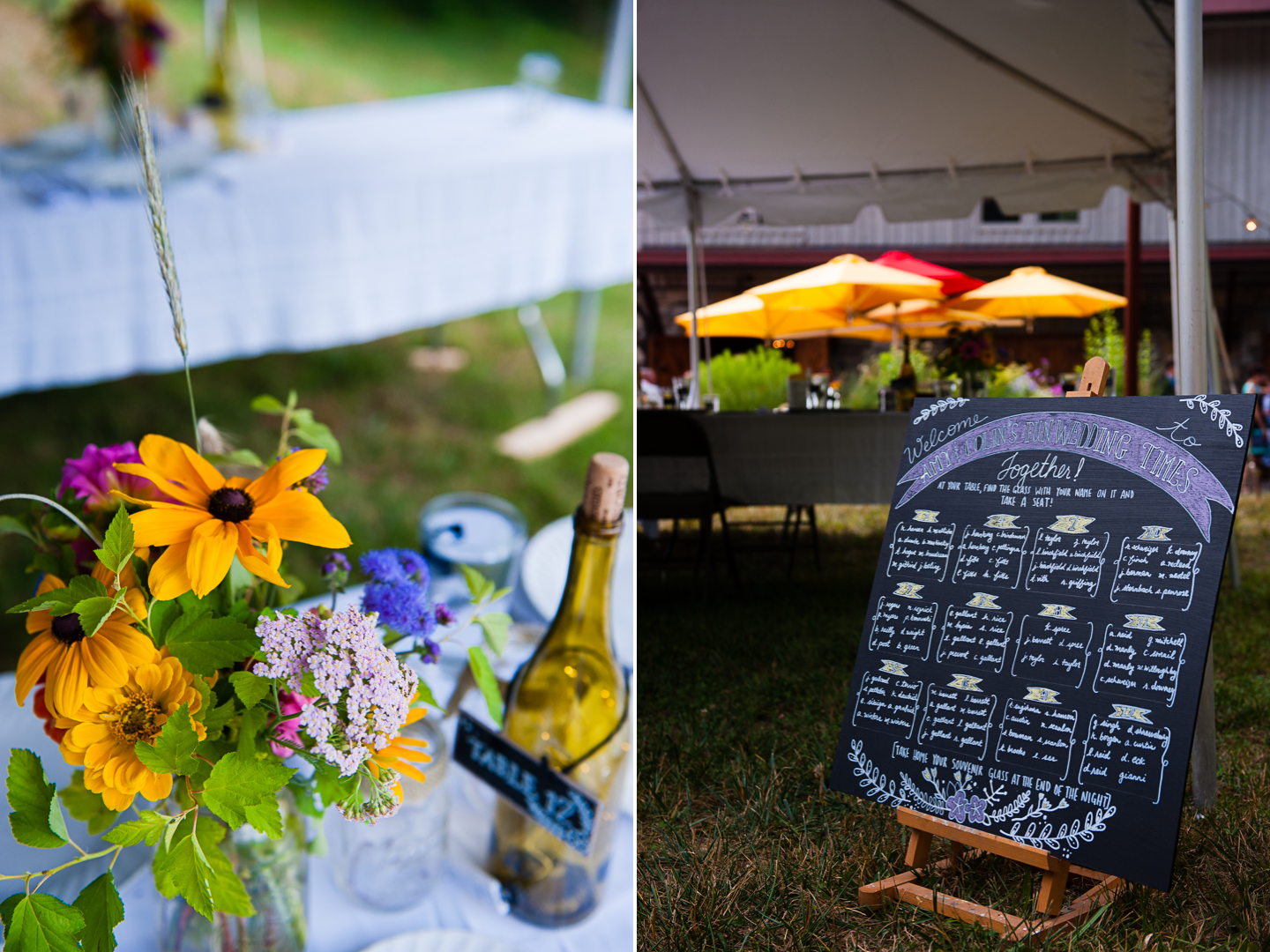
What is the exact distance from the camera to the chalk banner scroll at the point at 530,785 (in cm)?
77

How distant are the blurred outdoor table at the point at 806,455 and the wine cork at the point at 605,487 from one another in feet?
9.46

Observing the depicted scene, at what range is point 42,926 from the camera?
1.60 ft

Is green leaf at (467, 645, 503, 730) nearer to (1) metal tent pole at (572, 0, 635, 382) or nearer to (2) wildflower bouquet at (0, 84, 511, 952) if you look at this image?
(2) wildflower bouquet at (0, 84, 511, 952)

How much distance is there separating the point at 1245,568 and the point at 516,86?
3.99 meters

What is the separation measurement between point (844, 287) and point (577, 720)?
323 centimetres

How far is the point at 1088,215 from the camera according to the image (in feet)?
13.3

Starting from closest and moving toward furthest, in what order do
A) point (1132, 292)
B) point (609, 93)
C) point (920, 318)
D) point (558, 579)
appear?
point (558, 579) < point (609, 93) < point (920, 318) < point (1132, 292)

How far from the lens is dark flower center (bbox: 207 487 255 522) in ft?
1.88

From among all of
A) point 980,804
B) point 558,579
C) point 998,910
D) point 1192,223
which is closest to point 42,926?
point 558,579

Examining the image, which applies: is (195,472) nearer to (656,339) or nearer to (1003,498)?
(1003,498)

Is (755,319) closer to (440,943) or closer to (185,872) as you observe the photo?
(440,943)

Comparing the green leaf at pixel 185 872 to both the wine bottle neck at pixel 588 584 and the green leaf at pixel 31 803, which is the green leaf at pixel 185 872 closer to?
the green leaf at pixel 31 803

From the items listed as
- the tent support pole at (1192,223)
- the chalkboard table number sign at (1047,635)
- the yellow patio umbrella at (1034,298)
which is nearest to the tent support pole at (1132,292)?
the yellow patio umbrella at (1034,298)

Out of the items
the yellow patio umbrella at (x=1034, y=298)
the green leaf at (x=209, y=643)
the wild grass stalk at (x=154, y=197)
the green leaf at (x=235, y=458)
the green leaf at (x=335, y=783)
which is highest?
the yellow patio umbrella at (x=1034, y=298)
